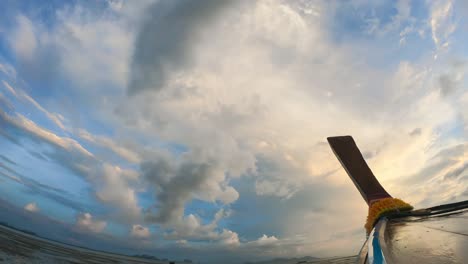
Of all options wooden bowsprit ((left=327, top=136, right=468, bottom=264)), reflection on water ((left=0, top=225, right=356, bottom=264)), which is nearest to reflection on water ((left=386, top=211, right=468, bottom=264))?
wooden bowsprit ((left=327, top=136, right=468, bottom=264))

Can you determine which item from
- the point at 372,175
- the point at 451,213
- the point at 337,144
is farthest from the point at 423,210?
the point at 337,144

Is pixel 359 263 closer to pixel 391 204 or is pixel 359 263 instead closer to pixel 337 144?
pixel 391 204

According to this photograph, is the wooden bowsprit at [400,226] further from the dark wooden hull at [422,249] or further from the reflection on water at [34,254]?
the reflection on water at [34,254]

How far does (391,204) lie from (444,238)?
2.79 metres

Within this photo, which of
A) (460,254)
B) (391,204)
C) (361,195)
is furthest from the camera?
(361,195)

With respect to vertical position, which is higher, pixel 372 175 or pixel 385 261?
pixel 372 175

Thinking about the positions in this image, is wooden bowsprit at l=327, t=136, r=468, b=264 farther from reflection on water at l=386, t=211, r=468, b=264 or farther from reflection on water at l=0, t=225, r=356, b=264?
reflection on water at l=0, t=225, r=356, b=264

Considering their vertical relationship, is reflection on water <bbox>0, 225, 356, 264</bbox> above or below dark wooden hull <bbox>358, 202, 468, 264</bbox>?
below

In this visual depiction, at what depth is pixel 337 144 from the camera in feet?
22.2

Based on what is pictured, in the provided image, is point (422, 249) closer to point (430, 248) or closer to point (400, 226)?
point (430, 248)

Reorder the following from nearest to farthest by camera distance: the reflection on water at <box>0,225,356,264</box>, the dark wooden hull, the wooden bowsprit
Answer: the dark wooden hull
the wooden bowsprit
the reflection on water at <box>0,225,356,264</box>

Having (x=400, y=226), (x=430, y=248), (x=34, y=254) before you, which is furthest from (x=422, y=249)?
(x=34, y=254)

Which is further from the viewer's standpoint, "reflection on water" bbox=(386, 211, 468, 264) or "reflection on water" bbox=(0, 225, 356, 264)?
"reflection on water" bbox=(0, 225, 356, 264)

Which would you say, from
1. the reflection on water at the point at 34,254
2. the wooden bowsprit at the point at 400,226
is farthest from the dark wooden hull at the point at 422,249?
the reflection on water at the point at 34,254
